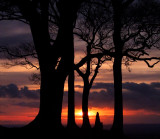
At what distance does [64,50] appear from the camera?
15359 millimetres

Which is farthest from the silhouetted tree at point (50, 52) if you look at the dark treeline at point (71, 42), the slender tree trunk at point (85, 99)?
the slender tree trunk at point (85, 99)

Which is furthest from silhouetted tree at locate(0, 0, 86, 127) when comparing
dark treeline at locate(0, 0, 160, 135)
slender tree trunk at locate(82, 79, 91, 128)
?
slender tree trunk at locate(82, 79, 91, 128)

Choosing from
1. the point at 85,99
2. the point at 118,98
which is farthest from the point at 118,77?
the point at 85,99

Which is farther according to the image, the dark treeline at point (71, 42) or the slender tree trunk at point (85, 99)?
the slender tree trunk at point (85, 99)

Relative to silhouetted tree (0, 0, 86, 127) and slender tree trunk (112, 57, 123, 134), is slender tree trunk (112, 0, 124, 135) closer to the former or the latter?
slender tree trunk (112, 57, 123, 134)

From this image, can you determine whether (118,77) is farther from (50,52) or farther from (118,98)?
(50,52)

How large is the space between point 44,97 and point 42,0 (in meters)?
5.45

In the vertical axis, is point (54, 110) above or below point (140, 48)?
below

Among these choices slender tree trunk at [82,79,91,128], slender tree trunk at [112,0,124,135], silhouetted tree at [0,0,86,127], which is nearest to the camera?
silhouetted tree at [0,0,86,127]

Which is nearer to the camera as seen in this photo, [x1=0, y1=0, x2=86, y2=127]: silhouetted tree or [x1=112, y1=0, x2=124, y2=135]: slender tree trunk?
[x1=0, y1=0, x2=86, y2=127]: silhouetted tree

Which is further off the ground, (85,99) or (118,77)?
(118,77)

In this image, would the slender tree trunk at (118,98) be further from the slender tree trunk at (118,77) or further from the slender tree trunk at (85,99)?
the slender tree trunk at (85,99)

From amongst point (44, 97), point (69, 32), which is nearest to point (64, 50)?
point (69, 32)

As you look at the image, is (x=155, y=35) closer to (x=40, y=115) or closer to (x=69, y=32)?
(x=69, y=32)
